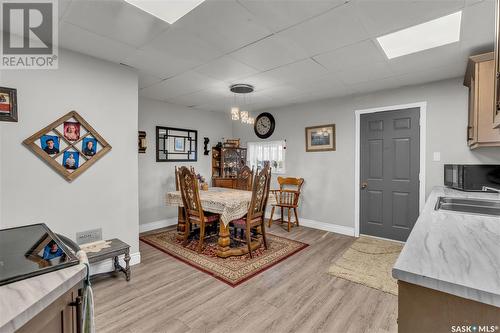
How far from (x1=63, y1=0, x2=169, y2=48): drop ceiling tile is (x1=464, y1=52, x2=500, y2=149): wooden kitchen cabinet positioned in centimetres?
296

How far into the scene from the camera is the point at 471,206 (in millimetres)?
2027

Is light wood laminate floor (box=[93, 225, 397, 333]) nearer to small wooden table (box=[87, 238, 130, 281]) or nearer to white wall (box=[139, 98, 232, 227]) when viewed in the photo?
small wooden table (box=[87, 238, 130, 281])

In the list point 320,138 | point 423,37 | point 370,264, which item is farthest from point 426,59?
point 370,264

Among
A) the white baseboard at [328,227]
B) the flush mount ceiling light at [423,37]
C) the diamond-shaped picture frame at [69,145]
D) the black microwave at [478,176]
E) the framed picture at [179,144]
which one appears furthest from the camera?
the framed picture at [179,144]

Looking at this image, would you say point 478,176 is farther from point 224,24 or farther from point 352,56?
point 224,24

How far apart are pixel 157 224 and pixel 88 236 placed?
1.98 metres

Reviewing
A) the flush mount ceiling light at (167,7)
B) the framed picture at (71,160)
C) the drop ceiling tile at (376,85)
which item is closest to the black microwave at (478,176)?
the drop ceiling tile at (376,85)

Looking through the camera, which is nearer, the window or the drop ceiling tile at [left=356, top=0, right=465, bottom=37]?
the drop ceiling tile at [left=356, top=0, right=465, bottom=37]

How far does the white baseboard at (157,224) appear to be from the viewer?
432 cm

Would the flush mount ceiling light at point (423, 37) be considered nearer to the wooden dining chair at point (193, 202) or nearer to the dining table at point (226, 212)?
the dining table at point (226, 212)

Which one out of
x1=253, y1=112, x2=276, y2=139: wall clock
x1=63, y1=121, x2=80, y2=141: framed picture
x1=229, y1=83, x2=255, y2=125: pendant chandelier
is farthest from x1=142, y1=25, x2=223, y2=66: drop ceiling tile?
x1=253, y1=112, x2=276, y2=139: wall clock

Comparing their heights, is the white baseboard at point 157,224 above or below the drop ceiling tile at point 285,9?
A: below

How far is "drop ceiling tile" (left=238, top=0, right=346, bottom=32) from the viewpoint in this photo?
5.57 ft

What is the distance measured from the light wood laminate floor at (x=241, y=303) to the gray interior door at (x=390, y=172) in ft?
5.21
